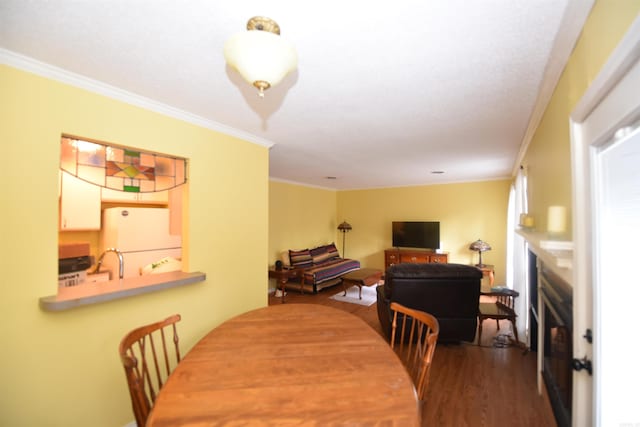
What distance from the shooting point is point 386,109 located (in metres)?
1.98

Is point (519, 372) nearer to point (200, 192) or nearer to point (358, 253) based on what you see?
point (200, 192)

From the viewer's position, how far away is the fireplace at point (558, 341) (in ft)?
4.80

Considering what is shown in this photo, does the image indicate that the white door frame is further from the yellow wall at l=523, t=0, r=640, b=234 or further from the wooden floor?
the wooden floor

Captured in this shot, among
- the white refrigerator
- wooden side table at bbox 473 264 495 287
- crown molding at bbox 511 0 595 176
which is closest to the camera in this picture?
crown molding at bbox 511 0 595 176

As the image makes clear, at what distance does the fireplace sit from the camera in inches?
57.6

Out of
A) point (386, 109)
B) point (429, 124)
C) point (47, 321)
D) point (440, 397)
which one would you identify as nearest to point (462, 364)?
point (440, 397)

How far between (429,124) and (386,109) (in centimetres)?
55

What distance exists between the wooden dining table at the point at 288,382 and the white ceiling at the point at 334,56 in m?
1.49

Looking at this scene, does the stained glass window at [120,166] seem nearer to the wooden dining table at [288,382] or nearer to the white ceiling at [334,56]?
the white ceiling at [334,56]

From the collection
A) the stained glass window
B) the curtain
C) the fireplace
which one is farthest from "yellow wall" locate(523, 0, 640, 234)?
the stained glass window

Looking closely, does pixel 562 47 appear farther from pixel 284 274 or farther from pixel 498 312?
pixel 284 274

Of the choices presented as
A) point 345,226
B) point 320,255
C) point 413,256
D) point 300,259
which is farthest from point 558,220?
point 345,226

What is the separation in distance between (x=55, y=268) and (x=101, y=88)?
3.65ft

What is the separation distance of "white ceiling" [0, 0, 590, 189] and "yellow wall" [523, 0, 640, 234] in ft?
0.30
